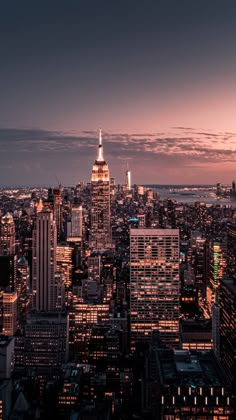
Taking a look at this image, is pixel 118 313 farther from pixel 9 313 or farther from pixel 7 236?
pixel 7 236

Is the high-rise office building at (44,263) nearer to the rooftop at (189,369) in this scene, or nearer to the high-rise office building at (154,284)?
the high-rise office building at (154,284)

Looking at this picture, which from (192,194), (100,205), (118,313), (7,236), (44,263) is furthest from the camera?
(100,205)

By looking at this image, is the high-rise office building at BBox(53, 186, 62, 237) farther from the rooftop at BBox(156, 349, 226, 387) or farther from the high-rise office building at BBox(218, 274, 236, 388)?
the rooftop at BBox(156, 349, 226, 387)

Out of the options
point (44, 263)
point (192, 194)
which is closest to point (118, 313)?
point (44, 263)

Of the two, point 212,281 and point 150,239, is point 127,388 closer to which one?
point 150,239

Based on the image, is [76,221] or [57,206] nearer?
[57,206]

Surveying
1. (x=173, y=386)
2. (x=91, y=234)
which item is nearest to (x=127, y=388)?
(x=173, y=386)
